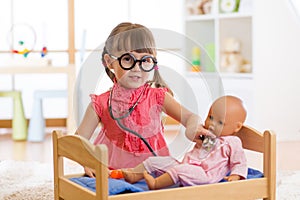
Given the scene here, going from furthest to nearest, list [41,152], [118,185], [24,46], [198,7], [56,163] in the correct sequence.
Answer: [198,7] < [24,46] < [41,152] < [56,163] < [118,185]

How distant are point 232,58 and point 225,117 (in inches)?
82.9

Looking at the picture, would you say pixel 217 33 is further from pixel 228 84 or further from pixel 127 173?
pixel 127 173

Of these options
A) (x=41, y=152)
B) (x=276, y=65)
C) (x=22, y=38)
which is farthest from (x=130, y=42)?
(x=22, y=38)

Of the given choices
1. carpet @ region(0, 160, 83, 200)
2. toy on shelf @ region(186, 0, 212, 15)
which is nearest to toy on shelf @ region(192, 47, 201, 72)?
carpet @ region(0, 160, 83, 200)

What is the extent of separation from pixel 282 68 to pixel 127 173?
2.06m

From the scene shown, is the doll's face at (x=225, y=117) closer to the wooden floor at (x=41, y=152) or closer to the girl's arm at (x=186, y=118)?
the girl's arm at (x=186, y=118)

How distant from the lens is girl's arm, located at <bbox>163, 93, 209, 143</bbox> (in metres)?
1.52

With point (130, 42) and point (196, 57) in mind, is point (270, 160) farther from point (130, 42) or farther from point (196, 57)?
point (196, 57)

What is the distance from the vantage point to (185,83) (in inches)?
61.4

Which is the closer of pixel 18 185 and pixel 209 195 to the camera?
pixel 209 195

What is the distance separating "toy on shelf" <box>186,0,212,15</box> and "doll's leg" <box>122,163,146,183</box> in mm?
2444

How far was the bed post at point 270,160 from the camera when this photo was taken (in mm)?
1578

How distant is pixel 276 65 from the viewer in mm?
3387

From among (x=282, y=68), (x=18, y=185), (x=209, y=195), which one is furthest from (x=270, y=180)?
(x=282, y=68)
